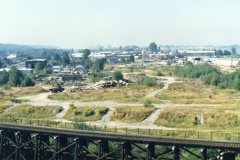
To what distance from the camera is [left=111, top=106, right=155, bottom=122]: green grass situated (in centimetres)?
6712

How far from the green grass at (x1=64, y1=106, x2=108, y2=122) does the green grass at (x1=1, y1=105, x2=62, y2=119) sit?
2960 millimetres

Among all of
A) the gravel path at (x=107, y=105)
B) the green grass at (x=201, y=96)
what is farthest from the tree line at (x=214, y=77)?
the gravel path at (x=107, y=105)

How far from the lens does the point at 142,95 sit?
300 feet

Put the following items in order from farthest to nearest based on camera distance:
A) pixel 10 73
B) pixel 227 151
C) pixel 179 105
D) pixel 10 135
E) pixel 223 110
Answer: pixel 10 73
pixel 179 105
pixel 223 110
pixel 10 135
pixel 227 151

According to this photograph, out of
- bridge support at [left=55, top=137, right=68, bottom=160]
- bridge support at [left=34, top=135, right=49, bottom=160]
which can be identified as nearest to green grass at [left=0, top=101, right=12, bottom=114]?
bridge support at [left=34, top=135, right=49, bottom=160]

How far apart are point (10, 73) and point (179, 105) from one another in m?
64.8

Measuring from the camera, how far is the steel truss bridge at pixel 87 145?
35562 millimetres

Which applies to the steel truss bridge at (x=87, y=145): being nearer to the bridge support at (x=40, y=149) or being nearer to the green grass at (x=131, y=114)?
the bridge support at (x=40, y=149)

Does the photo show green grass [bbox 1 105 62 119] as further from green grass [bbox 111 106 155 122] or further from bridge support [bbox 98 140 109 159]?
bridge support [bbox 98 140 109 159]

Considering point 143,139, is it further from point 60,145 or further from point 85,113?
point 85,113

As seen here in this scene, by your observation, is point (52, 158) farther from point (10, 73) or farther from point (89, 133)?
point (10, 73)

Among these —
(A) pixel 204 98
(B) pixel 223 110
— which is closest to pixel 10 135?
(B) pixel 223 110

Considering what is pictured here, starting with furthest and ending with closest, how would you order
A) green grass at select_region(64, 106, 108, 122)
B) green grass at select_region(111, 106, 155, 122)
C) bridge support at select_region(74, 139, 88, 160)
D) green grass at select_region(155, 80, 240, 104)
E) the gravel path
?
green grass at select_region(155, 80, 240, 104)
green grass at select_region(64, 106, 108, 122)
green grass at select_region(111, 106, 155, 122)
the gravel path
bridge support at select_region(74, 139, 88, 160)

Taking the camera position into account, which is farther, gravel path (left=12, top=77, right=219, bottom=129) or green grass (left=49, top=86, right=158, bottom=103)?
green grass (left=49, top=86, right=158, bottom=103)
